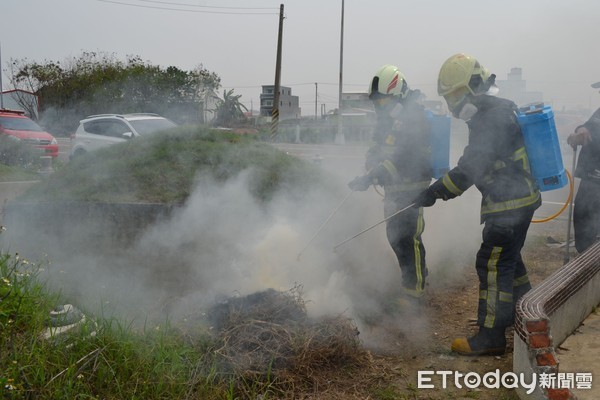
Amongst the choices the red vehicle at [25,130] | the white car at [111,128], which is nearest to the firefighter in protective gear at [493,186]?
the white car at [111,128]

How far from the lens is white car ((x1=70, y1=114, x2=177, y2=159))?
10.3 m

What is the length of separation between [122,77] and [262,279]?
7.40 metres

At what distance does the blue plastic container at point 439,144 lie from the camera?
4500 millimetres

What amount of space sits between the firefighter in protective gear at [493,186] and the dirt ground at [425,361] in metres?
0.18

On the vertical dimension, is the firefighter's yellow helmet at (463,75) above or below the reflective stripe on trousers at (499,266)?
above

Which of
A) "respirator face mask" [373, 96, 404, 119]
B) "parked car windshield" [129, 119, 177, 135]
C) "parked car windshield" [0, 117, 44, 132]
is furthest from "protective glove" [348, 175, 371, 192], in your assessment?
"parked car windshield" [0, 117, 44, 132]

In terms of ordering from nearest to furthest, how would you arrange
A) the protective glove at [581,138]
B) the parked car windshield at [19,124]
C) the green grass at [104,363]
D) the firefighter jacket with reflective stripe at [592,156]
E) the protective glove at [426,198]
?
the green grass at [104,363]
the protective glove at [426,198]
the protective glove at [581,138]
the firefighter jacket with reflective stripe at [592,156]
the parked car windshield at [19,124]

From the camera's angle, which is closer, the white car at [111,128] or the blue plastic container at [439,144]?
the blue plastic container at [439,144]

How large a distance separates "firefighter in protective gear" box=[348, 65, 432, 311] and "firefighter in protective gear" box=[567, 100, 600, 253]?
186 centimetres

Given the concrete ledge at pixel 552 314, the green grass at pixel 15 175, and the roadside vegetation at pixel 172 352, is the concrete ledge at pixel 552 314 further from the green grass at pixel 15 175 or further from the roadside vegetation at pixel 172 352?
the green grass at pixel 15 175

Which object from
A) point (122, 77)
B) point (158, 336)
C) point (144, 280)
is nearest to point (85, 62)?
point (122, 77)

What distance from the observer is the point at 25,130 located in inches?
508

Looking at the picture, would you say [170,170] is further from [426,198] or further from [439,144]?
[426,198]

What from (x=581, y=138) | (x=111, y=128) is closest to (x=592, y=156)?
(x=581, y=138)
